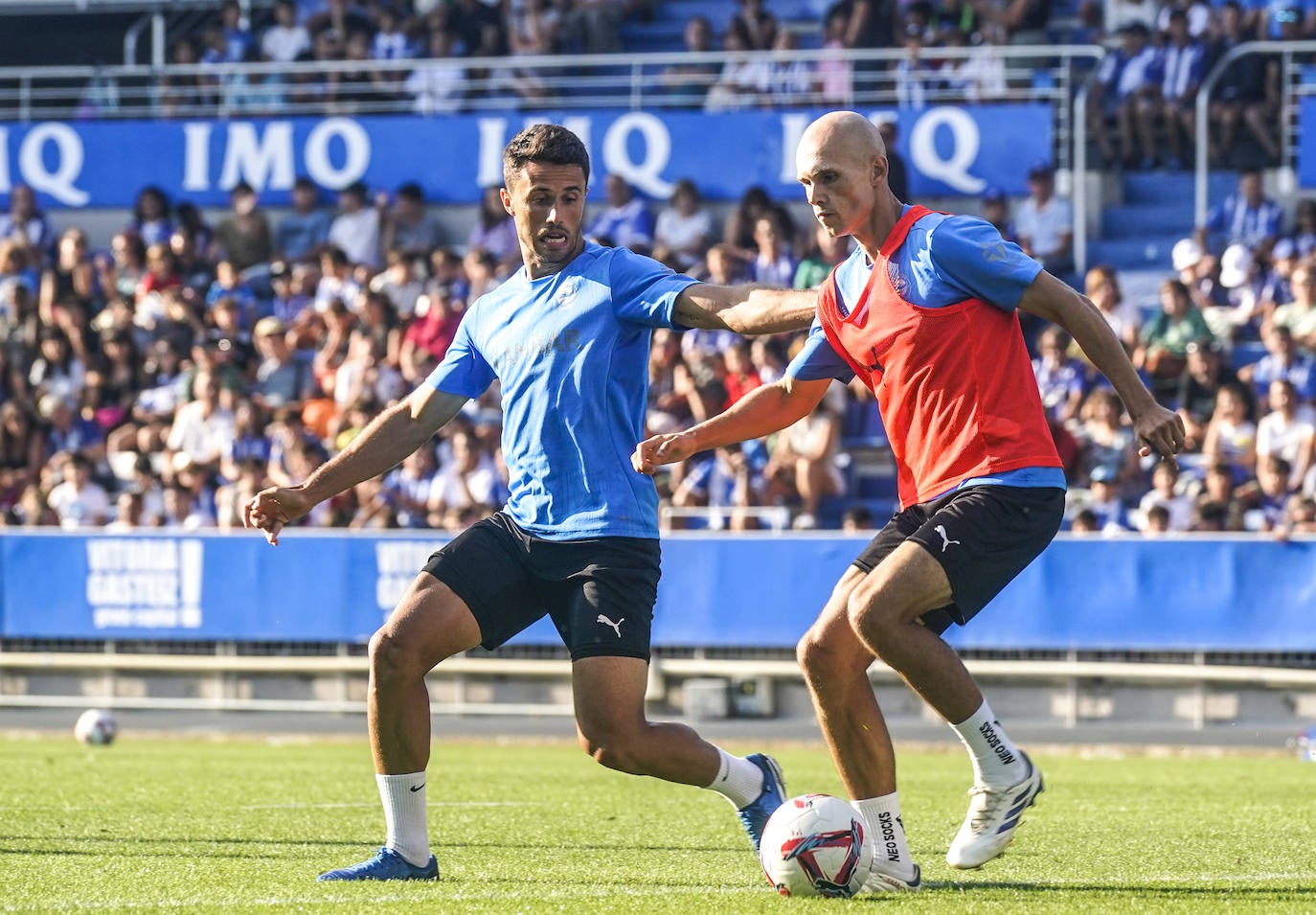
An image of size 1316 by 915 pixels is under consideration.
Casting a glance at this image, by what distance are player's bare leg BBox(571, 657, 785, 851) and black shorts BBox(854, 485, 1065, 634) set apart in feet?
2.74

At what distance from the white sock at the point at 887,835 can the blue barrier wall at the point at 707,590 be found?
33.2ft

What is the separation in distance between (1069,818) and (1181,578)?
23.2 ft

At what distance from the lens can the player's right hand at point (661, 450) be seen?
6871mm

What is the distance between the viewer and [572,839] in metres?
8.99

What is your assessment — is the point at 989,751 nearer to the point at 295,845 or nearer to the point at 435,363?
the point at 295,845

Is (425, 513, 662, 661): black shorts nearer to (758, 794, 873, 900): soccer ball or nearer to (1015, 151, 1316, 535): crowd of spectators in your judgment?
(758, 794, 873, 900): soccer ball

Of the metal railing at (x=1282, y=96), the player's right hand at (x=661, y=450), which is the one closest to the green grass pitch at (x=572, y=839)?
the player's right hand at (x=661, y=450)

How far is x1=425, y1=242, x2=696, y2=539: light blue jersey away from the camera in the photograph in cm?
711

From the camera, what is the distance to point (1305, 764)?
14711 mm

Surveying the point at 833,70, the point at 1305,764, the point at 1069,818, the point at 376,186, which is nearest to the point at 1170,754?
the point at 1305,764

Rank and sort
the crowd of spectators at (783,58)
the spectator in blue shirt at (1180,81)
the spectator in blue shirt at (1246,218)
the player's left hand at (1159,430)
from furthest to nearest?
the crowd of spectators at (783,58)
the spectator in blue shirt at (1180,81)
the spectator in blue shirt at (1246,218)
the player's left hand at (1159,430)

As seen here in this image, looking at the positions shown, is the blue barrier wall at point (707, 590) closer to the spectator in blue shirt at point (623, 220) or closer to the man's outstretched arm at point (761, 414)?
the spectator in blue shirt at point (623, 220)

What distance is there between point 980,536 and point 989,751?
748 millimetres

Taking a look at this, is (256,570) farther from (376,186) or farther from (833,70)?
(833,70)
